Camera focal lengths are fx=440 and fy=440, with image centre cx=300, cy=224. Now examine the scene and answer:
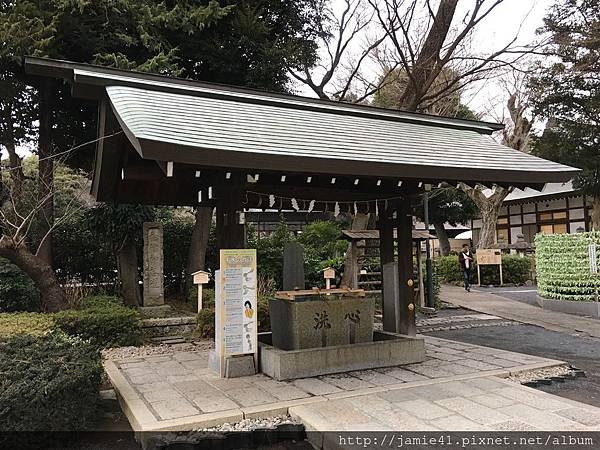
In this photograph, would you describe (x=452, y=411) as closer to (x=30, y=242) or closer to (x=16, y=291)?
(x=16, y=291)

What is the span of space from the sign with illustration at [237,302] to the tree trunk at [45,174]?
6271 millimetres

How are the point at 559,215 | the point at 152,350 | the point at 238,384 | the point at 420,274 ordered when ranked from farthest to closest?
the point at 559,215
the point at 420,274
the point at 152,350
the point at 238,384

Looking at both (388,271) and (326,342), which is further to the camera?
(388,271)

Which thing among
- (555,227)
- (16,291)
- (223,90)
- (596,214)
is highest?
(223,90)

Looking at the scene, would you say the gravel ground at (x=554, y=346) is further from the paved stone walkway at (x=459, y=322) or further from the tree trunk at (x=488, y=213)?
the tree trunk at (x=488, y=213)

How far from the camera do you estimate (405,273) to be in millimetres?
7094

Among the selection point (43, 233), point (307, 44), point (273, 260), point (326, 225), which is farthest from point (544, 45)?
point (43, 233)

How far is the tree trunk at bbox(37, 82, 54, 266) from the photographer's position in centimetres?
1009

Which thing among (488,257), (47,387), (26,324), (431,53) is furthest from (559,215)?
(47,387)

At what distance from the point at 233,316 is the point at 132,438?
5.93 ft

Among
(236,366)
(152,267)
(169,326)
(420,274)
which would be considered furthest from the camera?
(420,274)

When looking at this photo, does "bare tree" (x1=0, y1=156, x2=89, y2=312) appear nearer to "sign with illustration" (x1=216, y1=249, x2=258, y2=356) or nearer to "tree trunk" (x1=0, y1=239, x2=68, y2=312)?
"tree trunk" (x1=0, y1=239, x2=68, y2=312)

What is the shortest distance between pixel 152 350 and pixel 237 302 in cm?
315

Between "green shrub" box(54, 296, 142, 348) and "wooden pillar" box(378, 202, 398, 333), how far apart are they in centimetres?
488
